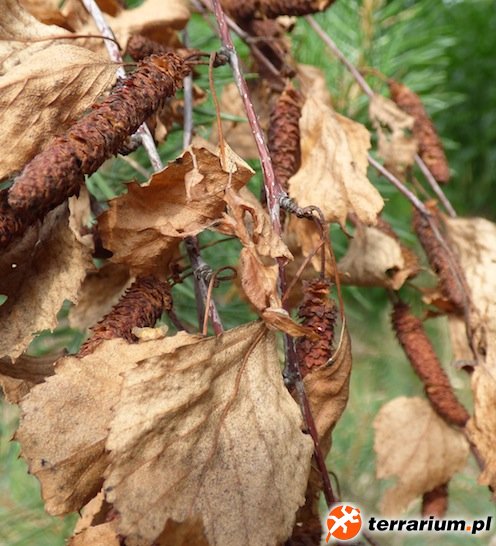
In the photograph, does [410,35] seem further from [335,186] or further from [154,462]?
[154,462]

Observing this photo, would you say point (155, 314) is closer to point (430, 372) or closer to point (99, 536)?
point (99, 536)

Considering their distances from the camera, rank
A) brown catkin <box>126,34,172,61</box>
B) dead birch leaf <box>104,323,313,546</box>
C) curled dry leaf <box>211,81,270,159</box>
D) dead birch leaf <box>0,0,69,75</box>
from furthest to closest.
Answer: curled dry leaf <box>211,81,270,159</box> < brown catkin <box>126,34,172,61</box> < dead birch leaf <box>0,0,69,75</box> < dead birch leaf <box>104,323,313,546</box>

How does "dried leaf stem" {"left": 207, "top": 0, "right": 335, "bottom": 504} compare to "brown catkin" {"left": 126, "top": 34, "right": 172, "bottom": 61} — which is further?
"brown catkin" {"left": 126, "top": 34, "right": 172, "bottom": 61}

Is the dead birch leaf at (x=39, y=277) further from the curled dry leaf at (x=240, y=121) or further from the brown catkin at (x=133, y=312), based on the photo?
the curled dry leaf at (x=240, y=121)

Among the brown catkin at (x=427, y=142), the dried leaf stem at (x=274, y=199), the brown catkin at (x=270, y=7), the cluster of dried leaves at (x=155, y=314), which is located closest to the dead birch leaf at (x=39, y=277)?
the cluster of dried leaves at (x=155, y=314)

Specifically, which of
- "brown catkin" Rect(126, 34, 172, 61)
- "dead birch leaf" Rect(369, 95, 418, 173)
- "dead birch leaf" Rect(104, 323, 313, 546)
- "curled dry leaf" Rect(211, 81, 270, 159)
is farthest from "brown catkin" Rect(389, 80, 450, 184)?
"dead birch leaf" Rect(104, 323, 313, 546)

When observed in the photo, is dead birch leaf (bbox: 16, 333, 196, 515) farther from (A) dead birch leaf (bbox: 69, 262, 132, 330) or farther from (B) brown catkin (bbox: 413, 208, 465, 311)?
(B) brown catkin (bbox: 413, 208, 465, 311)

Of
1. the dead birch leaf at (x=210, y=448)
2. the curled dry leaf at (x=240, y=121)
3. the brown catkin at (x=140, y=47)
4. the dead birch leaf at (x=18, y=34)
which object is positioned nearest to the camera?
the dead birch leaf at (x=210, y=448)
